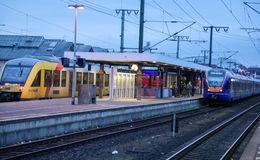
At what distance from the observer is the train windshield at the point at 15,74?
2540 centimetres

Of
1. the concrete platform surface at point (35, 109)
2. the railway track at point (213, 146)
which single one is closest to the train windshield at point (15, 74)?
the concrete platform surface at point (35, 109)

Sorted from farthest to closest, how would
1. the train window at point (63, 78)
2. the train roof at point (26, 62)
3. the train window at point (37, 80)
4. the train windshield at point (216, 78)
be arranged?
1. the train windshield at point (216, 78)
2. the train window at point (63, 78)
3. the train roof at point (26, 62)
4. the train window at point (37, 80)

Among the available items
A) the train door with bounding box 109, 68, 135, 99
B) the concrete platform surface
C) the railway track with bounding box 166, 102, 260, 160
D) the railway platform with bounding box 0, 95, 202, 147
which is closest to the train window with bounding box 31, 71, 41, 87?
the concrete platform surface

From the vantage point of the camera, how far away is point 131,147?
12.9 m

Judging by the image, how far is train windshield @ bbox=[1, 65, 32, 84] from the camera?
83.3ft

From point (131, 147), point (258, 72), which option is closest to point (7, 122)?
point (131, 147)

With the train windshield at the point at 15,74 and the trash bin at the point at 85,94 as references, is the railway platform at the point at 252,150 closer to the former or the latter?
the trash bin at the point at 85,94

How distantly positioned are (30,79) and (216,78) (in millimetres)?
16256

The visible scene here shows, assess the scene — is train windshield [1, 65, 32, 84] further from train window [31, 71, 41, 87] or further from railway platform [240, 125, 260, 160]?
Answer: railway platform [240, 125, 260, 160]

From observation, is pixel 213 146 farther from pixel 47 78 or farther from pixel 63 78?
pixel 63 78

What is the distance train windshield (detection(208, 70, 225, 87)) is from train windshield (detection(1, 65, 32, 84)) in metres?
16.0

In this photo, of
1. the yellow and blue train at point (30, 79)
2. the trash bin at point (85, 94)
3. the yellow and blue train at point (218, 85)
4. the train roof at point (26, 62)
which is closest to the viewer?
the trash bin at point (85, 94)

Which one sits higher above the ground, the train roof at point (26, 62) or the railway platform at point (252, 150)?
the train roof at point (26, 62)

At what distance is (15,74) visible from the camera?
2588 cm
